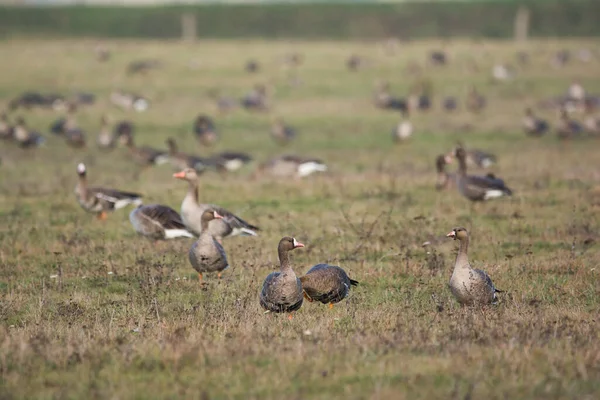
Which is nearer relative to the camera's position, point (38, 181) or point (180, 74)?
point (38, 181)

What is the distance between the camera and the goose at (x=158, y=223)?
15.3 meters

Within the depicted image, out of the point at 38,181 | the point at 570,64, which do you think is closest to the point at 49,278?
the point at 38,181

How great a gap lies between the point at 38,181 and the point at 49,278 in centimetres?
1107

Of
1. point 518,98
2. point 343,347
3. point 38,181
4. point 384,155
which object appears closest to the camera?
point 343,347

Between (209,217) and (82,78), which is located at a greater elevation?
(209,217)

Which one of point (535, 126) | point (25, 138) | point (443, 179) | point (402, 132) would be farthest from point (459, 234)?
point (535, 126)

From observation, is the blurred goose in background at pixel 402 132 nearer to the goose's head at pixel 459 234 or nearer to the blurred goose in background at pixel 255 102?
the blurred goose in background at pixel 255 102

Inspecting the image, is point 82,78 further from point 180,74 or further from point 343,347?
point 343,347

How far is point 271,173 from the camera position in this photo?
81.6 ft

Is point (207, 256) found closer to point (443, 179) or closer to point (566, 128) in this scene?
point (443, 179)

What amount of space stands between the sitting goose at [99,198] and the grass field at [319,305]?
1.17 feet

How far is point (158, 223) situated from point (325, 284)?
16.3 ft

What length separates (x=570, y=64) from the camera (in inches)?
2103

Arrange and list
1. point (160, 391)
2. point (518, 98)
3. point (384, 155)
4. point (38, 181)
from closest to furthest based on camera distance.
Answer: point (160, 391)
point (38, 181)
point (384, 155)
point (518, 98)
